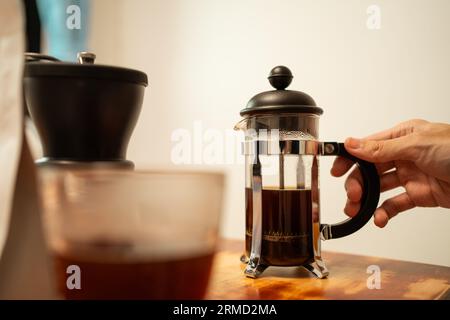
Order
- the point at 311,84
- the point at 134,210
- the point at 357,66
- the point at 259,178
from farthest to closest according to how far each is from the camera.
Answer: the point at 311,84 → the point at 357,66 → the point at 259,178 → the point at 134,210

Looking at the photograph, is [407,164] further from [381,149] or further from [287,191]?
[287,191]

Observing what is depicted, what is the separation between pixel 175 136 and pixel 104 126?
4.30 ft

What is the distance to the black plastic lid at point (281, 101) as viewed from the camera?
58 cm

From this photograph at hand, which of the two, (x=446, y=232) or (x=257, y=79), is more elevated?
(x=257, y=79)

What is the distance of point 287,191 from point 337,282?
0.48 feet

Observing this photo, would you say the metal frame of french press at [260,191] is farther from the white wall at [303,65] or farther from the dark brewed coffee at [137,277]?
the white wall at [303,65]

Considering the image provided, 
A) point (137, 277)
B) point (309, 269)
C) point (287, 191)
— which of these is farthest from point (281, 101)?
point (137, 277)

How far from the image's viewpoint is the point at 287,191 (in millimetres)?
594

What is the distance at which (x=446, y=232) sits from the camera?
1.19 meters

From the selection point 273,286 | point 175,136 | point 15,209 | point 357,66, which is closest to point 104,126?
point 15,209

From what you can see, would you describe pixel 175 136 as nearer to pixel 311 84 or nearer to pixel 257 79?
pixel 257 79
